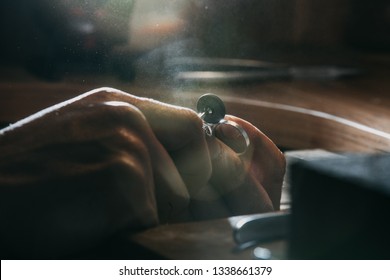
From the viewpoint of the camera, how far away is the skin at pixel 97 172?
1.40 meters

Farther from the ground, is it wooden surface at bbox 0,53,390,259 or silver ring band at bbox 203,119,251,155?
silver ring band at bbox 203,119,251,155

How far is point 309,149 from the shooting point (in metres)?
3.48

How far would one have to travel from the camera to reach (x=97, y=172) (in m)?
1.42

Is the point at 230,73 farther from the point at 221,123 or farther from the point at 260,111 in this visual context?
the point at 221,123

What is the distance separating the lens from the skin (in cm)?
140

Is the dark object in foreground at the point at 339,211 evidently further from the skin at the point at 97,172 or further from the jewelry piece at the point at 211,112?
the jewelry piece at the point at 211,112

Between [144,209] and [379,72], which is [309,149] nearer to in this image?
[144,209]

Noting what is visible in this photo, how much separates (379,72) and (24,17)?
3681 millimetres

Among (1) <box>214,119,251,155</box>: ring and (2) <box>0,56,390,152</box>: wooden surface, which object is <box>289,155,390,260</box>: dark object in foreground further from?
(2) <box>0,56,390,152</box>: wooden surface

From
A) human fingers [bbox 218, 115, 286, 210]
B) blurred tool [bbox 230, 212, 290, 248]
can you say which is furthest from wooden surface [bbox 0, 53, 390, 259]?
human fingers [bbox 218, 115, 286, 210]

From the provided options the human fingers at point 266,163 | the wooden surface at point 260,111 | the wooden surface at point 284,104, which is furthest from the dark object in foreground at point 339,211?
the wooden surface at point 284,104

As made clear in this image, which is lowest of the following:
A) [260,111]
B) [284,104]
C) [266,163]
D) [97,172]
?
[284,104]

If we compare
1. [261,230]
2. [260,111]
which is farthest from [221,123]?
[260,111]

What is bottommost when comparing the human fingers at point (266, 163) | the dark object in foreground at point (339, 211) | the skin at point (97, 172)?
the human fingers at point (266, 163)
